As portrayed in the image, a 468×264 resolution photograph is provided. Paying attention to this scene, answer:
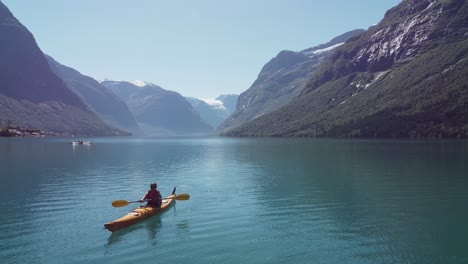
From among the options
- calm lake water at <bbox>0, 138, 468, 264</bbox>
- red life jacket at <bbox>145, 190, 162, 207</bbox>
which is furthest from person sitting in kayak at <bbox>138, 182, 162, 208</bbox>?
calm lake water at <bbox>0, 138, 468, 264</bbox>

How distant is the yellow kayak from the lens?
102 feet

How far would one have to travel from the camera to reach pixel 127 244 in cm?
2875

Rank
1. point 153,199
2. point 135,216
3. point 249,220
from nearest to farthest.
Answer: point 135,216, point 249,220, point 153,199

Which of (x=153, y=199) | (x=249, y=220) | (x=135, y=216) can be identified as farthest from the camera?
(x=153, y=199)

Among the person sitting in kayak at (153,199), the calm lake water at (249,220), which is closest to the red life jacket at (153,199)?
the person sitting in kayak at (153,199)

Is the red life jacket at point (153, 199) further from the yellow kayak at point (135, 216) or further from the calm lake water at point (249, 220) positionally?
the calm lake water at point (249, 220)

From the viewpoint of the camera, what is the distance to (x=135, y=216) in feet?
111

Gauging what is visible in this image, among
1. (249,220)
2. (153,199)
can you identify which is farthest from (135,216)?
(249,220)

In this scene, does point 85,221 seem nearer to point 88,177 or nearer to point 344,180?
point 88,177

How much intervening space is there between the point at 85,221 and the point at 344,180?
39759mm

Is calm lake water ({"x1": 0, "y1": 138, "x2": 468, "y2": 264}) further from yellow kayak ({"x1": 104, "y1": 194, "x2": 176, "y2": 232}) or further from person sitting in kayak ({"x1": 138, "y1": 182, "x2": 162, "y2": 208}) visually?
person sitting in kayak ({"x1": 138, "y1": 182, "x2": 162, "y2": 208})

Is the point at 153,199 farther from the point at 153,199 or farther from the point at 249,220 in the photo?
the point at 249,220

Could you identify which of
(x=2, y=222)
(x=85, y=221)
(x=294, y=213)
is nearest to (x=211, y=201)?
(x=294, y=213)

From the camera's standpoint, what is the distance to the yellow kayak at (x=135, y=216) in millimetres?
30953
